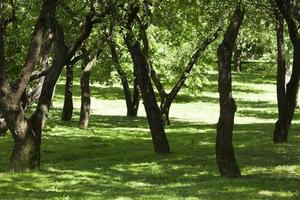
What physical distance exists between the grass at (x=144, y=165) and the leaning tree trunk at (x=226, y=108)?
484 mm

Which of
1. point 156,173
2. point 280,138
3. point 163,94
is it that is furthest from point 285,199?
point 163,94

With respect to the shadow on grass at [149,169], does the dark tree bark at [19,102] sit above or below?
above

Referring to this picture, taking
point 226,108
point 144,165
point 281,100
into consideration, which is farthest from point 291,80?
point 226,108

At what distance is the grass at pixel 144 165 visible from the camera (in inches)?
561

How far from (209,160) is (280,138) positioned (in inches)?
188

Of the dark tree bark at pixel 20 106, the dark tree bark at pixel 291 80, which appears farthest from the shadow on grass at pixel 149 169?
the dark tree bark at pixel 291 80

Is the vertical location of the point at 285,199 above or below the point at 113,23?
below

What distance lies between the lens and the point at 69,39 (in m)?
26.3

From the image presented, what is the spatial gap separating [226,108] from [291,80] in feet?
25.0

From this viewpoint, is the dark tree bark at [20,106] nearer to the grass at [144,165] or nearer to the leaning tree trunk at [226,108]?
the grass at [144,165]

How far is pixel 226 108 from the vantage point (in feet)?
52.5

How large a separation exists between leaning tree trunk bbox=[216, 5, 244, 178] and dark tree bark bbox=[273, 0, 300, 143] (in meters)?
4.54

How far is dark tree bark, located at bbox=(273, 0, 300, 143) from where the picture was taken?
66.8 feet

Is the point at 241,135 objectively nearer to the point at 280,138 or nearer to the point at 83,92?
the point at 280,138
